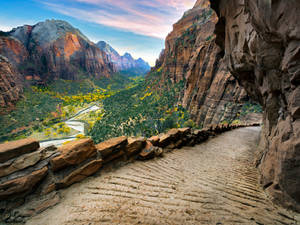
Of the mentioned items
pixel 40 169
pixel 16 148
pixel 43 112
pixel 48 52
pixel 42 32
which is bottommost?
pixel 43 112

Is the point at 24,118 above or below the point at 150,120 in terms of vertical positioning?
below

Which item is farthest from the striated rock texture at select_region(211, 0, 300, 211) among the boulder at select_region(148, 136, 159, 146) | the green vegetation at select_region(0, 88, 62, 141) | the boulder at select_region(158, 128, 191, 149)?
the green vegetation at select_region(0, 88, 62, 141)

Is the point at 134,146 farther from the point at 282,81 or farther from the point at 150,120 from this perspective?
the point at 150,120

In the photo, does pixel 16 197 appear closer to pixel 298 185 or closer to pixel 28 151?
pixel 28 151

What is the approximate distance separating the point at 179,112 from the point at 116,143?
1523 inches

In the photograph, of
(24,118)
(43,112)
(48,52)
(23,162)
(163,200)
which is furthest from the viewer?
(48,52)

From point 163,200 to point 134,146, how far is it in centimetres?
209

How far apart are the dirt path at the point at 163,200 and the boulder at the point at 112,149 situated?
44cm

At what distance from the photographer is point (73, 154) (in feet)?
10.3

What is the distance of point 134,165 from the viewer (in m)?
4.33

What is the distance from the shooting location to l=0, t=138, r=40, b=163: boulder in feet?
7.95

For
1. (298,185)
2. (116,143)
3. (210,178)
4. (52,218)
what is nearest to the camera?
(52,218)

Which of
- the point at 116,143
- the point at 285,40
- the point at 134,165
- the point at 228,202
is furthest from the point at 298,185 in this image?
the point at 116,143

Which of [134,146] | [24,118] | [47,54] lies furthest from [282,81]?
[47,54]
